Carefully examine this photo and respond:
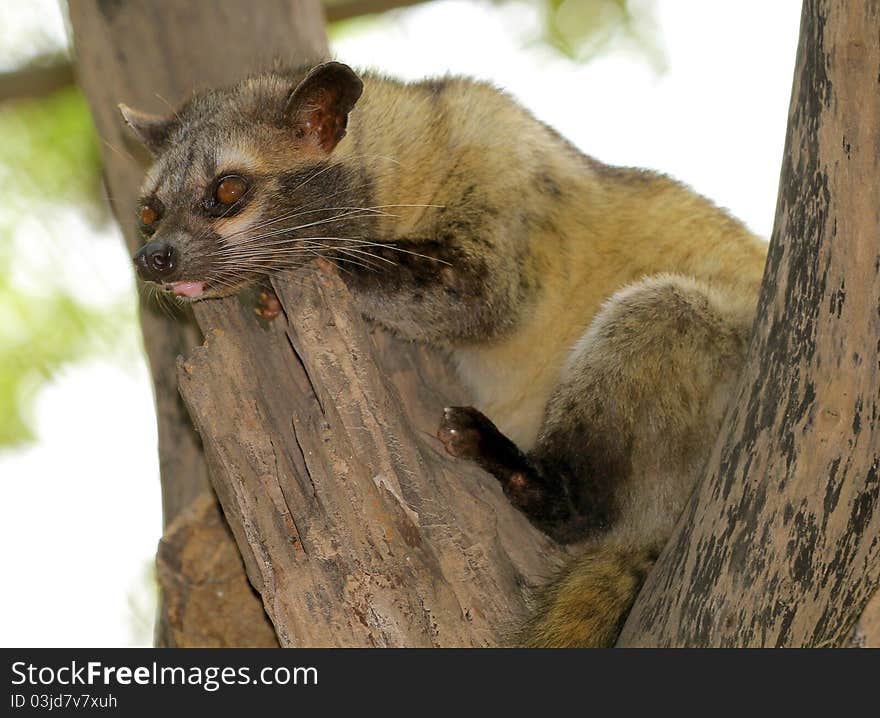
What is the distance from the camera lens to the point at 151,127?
5293 mm

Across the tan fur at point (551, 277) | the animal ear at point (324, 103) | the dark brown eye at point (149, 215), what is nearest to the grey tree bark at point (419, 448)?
the tan fur at point (551, 277)

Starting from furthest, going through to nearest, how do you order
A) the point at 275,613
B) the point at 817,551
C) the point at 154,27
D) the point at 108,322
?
the point at 108,322 → the point at 154,27 → the point at 275,613 → the point at 817,551

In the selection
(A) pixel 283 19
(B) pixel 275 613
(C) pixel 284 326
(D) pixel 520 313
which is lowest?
(B) pixel 275 613

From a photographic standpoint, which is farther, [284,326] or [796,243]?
[284,326]

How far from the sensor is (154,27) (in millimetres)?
5844

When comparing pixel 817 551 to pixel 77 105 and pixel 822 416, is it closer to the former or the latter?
pixel 822 416

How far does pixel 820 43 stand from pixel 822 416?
1072 millimetres

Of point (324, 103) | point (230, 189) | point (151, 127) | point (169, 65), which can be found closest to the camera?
point (230, 189)

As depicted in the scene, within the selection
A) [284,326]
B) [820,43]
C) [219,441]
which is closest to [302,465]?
[219,441]

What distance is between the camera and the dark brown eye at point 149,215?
4957 millimetres

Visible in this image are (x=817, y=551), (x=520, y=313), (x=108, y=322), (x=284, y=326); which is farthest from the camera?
(x=108, y=322)

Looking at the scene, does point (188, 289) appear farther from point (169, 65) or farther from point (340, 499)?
point (169, 65)

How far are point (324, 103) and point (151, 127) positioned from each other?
0.87m

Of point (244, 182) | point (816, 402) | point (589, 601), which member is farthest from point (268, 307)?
point (816, 402)
